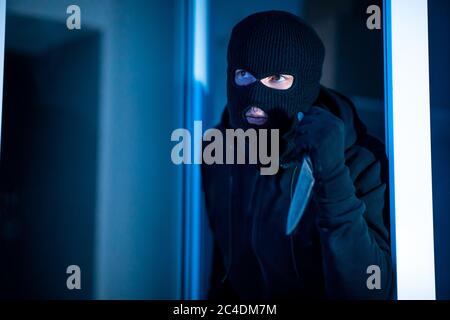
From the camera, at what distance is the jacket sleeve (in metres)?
1.16

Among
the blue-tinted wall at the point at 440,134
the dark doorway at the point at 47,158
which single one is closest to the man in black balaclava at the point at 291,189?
the blue-tinted wall at the point at 440,134

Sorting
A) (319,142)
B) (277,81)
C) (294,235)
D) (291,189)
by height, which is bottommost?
(294,235)

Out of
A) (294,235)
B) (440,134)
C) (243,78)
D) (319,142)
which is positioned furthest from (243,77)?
(440,134)

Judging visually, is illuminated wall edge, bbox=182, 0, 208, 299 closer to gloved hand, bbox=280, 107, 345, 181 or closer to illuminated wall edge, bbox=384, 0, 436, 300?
gloved hand, bbox=280, 107, 345, 181

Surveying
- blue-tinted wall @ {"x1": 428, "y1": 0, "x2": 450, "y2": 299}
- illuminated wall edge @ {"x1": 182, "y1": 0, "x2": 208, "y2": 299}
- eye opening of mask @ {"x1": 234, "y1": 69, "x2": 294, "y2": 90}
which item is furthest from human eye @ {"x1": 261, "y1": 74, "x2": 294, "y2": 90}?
blue-tinted wall @ {"x1": 428, "y1": 0, "x2": 450, "y2": 299}

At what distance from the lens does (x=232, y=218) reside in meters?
1.22

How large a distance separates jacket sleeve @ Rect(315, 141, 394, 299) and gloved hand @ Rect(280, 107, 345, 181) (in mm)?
27

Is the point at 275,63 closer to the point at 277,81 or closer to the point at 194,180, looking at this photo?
the point at 277,81

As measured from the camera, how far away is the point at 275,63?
1174 mm

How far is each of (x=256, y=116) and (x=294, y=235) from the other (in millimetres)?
294

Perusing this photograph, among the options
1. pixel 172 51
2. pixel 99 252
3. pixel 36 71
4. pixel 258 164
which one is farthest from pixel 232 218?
pixel 36 71

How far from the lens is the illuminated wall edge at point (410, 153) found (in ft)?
3.95

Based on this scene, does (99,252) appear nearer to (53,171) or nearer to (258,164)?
(53,171)

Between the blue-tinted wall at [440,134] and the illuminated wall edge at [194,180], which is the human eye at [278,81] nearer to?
the illuminated wall edge at [194,180]
